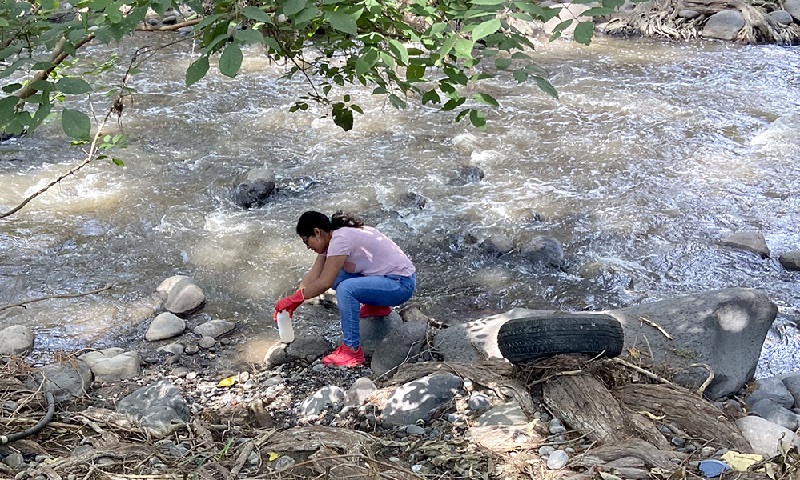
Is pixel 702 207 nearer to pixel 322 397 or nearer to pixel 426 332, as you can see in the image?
pixel 426 332

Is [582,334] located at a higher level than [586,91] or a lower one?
higher

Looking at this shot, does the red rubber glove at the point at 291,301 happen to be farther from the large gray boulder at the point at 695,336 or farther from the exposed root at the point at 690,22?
the exposed root at the point at 690,22

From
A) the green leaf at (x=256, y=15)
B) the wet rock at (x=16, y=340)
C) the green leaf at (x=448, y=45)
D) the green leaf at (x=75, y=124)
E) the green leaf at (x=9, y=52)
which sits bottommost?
the wet rock at (x=16, y=340)

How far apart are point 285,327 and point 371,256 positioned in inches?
27.4

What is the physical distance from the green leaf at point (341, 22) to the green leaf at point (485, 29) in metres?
0.37

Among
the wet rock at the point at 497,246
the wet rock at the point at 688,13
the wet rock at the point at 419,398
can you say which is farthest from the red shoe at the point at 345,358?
the wet rock at the point at 688,13

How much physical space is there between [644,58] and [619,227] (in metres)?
6.01

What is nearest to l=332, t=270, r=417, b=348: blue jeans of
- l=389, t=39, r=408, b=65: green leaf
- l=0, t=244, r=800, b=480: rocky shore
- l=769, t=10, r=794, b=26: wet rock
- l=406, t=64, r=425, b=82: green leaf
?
l=0, t=244, r=800, b=480: rocky shore

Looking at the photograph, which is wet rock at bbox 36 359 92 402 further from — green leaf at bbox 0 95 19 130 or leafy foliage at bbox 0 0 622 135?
green leaf at bbox 0 95 19 130

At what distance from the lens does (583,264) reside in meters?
6.41

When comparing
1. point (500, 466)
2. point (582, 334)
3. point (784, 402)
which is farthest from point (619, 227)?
point (500, 466)

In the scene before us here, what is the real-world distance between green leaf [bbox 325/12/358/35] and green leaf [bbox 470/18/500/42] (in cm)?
37

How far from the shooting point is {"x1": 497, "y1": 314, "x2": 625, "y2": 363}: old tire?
12.7 ft

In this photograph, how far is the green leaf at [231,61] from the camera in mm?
2219
